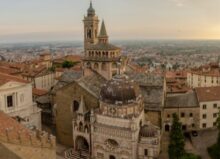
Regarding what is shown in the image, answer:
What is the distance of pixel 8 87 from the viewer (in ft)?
152

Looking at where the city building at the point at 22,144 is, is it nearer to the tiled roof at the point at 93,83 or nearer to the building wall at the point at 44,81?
the tiled roof at the point at 93,83

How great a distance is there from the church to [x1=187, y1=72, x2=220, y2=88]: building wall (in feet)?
116

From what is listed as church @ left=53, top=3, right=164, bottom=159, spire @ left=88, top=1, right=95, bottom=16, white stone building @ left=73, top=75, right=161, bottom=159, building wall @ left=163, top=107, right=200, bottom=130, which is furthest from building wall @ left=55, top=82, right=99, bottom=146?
spire @ left=88, top=1, right=95, bottom=16

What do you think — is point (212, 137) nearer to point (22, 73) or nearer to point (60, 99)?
point (60, 99)

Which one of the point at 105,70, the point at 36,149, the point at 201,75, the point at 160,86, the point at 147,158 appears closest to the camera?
the point at 36,149

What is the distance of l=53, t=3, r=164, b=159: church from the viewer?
40.8 m

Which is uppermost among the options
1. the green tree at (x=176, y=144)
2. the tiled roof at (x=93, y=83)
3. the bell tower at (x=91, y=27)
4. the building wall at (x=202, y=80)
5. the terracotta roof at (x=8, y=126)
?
the bell tower at (x=91, y=27)

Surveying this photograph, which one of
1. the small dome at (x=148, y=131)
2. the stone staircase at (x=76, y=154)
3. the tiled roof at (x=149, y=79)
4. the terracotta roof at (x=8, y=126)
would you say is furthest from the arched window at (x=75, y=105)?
the terracotta roof at (x=8, y=126)

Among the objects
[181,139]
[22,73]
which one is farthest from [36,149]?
[22,73]

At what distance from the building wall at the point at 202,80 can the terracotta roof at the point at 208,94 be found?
85.9 feet

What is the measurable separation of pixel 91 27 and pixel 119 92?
32101 mm

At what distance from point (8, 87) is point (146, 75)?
21119 mm

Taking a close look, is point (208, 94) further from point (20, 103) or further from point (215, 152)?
point (20, 103)

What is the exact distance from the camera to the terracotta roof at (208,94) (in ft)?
169
